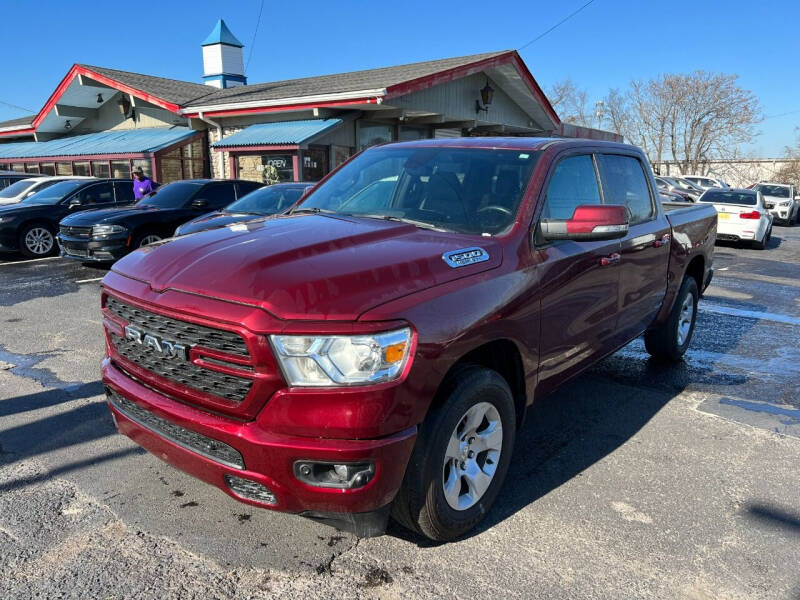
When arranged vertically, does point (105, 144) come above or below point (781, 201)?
above

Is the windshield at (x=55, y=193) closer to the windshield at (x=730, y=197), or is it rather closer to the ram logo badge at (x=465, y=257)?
the ram logo badge at (x=465, y=257)

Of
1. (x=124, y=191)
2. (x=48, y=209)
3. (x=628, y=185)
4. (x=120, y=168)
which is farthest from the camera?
(x=120, y=168)

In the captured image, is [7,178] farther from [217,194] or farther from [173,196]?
[217,194]

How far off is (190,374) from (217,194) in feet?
29.2

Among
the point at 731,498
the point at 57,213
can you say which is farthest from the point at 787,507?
the point at 57,213

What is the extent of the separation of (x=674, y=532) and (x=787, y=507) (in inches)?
29.8

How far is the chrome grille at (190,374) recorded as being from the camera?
7.59 ft

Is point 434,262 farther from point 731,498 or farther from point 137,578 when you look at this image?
point 731,498

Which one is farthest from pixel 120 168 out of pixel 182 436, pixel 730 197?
pixel 182 436

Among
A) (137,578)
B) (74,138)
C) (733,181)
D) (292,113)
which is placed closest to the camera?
(137,578)

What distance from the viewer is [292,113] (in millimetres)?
17562

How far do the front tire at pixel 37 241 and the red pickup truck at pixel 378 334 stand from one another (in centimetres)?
981

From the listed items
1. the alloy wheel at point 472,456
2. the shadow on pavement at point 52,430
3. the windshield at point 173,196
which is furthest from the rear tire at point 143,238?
the alloy wheel at point 472,456

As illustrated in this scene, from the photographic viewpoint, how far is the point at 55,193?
12.1 m
